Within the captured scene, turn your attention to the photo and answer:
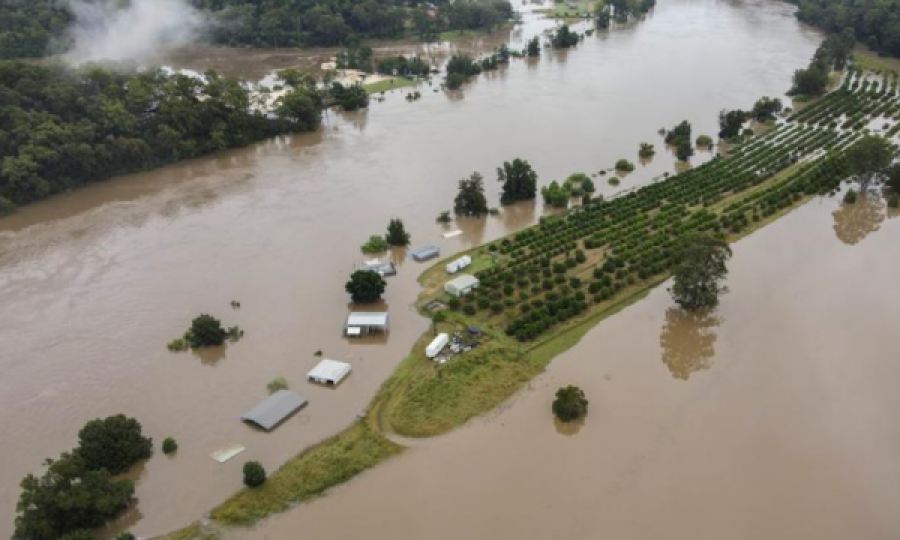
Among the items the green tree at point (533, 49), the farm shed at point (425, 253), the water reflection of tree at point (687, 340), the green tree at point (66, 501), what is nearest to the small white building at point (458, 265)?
the farm shed at point (425, 253)

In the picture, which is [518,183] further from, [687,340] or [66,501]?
[66,501]

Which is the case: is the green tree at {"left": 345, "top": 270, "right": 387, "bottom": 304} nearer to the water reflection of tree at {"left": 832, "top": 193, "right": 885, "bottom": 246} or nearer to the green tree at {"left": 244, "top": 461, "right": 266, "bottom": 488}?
the green tree at {"left": 244, "top": 461, "right": 266, "bottom": 488}

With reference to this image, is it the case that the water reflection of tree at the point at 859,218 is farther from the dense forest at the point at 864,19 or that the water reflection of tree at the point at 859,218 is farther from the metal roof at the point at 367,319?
the dense forest at the point at 864,19

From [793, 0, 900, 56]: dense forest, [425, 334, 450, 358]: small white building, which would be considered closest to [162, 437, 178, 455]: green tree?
[425, 334, 450, 358]: small white building

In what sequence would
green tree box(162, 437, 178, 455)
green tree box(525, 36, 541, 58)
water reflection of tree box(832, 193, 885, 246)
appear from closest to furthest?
1. green tree box(162, 437, 178, 455)
2. water reflection of tree box(832, 193, 885, 246)
3. green tree box(525, 36, 541, 58)

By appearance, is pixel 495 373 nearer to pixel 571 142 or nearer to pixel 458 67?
pixel 571 142
